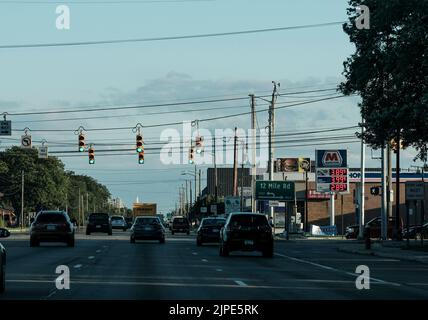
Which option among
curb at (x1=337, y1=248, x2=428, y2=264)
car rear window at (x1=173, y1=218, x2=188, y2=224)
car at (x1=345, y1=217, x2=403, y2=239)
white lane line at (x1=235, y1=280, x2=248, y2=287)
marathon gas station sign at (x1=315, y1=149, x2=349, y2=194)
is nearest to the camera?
white lane line at (x1=235, y1=280, x2=248, y2=287)

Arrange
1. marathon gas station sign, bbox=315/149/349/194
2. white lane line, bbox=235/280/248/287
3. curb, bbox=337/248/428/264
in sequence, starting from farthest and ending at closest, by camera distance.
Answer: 1. marathon gas station sign, bbox=315/149/349/194
2. curb, bbox=337/248/428/264
3. white lane line, bbox=235/280/248/287

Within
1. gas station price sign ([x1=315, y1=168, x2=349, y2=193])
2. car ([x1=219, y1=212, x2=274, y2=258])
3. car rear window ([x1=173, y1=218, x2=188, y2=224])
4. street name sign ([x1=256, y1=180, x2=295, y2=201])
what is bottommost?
car rear window ([x1=173, y1=218, x2=188, y2=224])

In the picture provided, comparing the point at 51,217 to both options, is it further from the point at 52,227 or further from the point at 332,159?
the point at 332,159

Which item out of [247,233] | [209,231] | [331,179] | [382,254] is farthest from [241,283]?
[331,179]

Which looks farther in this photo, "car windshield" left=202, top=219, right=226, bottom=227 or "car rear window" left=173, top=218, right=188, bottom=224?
"car rear window" left=173, top=218, right=188, bottom=224

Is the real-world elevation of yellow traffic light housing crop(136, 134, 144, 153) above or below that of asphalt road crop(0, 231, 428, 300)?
above

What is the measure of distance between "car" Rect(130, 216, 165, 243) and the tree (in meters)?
17.1

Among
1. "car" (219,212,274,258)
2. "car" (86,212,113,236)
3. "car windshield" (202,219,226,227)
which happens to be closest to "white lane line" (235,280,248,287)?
"car" (219,212,274,258)

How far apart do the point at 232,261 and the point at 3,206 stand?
138m

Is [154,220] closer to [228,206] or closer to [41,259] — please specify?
[41,259]

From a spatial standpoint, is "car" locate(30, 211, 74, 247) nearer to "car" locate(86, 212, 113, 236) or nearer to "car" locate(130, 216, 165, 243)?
"car" locate(130, 216, 165, 243)

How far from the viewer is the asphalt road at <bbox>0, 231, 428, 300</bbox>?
803 inches

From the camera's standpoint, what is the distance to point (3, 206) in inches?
6624
